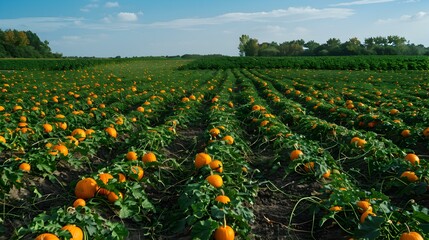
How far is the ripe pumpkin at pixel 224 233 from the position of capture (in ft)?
10.0

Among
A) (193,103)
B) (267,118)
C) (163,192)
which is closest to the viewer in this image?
(163,192)

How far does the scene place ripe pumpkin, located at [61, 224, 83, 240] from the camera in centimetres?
284

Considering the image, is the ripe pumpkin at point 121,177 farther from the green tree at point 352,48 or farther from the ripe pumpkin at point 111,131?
the green tree at point 352,48

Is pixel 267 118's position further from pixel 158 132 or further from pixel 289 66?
pixel 289 66

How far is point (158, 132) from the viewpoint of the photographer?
6586mm

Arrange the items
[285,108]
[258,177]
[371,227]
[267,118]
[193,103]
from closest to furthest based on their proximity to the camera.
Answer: [371,227], [258,177], [267,118], [285,108], [193,103]

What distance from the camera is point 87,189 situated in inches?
153

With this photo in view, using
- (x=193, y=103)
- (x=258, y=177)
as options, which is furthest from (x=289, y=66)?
(x=258, y=177)

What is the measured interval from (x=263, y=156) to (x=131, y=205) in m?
3.07

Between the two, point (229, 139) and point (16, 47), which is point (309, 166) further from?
point (16, 47)

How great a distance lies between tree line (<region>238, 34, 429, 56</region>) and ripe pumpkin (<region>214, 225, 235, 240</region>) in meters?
68.1

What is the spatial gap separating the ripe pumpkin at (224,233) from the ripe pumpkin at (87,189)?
1521mm

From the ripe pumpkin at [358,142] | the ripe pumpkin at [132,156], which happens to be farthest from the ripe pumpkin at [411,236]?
the ripe pumpkin at [132,156]

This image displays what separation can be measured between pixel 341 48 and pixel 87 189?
72192 millimetres
